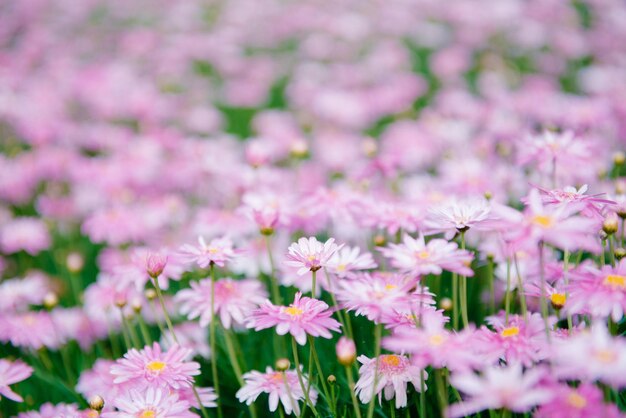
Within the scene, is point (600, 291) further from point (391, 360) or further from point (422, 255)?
point (391, 360)

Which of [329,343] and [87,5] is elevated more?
[87,5]

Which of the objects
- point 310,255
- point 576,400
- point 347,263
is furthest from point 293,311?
point 576,400

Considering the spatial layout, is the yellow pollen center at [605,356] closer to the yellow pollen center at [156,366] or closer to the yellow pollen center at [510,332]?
the yellow pollen center at [510,332]

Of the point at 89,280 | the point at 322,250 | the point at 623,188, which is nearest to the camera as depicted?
the point at 322,250

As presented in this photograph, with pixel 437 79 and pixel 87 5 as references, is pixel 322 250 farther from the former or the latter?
pixel 87 5

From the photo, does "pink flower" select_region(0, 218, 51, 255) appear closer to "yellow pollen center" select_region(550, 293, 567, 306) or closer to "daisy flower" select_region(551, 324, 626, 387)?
"yellow pollen center" select_region(550, 293, 567, 306)

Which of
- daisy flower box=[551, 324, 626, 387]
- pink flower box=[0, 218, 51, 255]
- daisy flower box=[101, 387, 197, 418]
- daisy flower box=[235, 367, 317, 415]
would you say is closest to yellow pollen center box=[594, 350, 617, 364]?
daisy flower box=[551, 324, 626, 387]

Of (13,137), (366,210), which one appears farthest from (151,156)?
(366,210)
